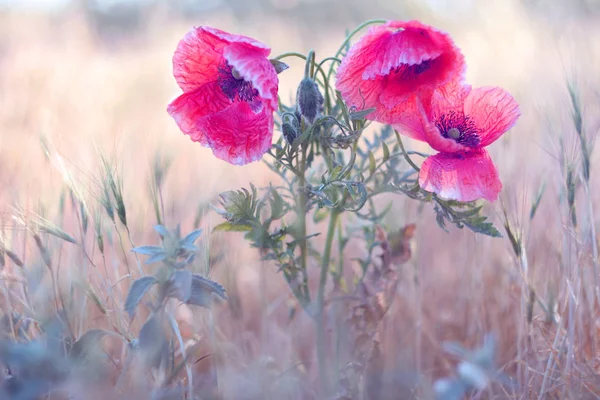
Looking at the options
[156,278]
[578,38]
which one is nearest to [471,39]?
[578,38]

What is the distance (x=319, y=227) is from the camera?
2.57 m

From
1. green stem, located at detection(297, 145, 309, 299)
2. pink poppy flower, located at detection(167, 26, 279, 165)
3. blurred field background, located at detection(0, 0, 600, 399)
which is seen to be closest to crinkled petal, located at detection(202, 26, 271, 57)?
pink poppy flower, located at detection(167, 26, 279, 165)

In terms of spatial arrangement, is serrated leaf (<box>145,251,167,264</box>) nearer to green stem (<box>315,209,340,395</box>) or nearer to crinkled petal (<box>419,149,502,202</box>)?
green stem (<box>315,209,340,395</box>)

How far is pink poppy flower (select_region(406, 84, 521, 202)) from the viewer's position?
101 cm

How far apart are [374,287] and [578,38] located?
5.92 ft

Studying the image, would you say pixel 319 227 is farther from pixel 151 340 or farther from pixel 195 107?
pixel 151 340

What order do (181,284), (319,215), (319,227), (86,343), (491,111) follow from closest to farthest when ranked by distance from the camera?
(181,284)
(86,343)
(491,111)
(319,215)
(319,227)

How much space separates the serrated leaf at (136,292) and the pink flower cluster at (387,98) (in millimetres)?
257

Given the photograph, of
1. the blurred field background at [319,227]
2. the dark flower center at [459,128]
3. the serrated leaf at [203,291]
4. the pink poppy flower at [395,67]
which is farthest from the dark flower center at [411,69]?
the serrated leaf at [203,291]

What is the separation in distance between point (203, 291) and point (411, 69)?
1.89 ft

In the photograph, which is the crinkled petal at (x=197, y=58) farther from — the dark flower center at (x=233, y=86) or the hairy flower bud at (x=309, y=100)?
the hairy flower bud at (x=309, y=100)

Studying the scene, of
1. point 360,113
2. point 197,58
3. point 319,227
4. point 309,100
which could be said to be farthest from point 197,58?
point 319,227

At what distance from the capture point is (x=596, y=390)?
1188 millimetres

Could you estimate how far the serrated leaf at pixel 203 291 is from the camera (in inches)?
39.4
